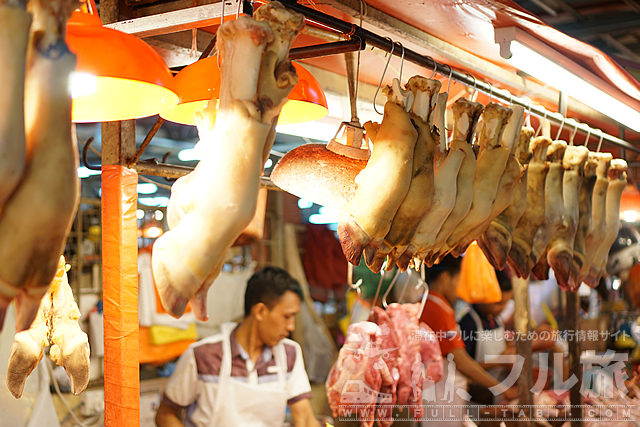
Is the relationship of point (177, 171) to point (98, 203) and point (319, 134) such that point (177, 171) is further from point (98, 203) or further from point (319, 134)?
point (98, 203)

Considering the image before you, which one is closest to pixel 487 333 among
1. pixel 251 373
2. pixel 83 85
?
pixel 251 373

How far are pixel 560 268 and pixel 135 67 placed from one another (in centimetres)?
192

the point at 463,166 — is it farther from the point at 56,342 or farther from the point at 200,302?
the point at 56,342

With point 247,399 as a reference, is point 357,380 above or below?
above

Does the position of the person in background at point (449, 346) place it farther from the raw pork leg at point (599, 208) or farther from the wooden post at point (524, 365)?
the raw pork leg at point (599, 208)

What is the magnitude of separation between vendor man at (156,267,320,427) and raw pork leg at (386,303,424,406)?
72 cm

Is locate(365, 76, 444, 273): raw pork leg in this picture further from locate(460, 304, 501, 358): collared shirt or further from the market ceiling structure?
locate(460, 304, 501, 358): collared shirt

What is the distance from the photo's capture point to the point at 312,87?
199 cm

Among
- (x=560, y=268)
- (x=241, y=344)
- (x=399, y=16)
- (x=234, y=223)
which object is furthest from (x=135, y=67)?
(x=241, y=344)

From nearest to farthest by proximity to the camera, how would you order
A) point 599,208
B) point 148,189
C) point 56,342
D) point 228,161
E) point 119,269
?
1. point 228,161
2. point 56,342
3. point 119,269
4. point 599,208
5. point 148,189

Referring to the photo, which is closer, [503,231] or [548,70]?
[503,231]

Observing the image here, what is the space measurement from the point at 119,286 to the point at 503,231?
1.44m

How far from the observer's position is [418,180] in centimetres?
172

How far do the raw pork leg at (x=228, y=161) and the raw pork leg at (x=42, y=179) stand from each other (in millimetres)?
251
